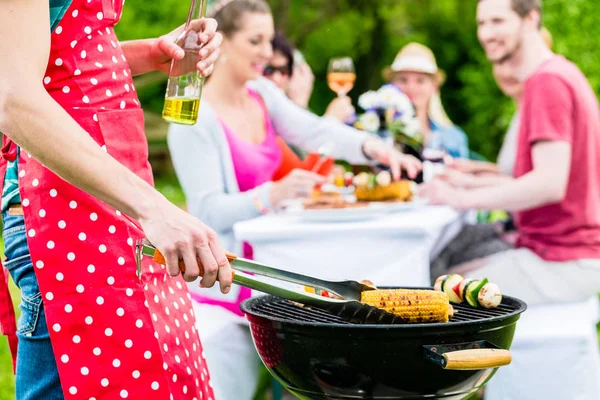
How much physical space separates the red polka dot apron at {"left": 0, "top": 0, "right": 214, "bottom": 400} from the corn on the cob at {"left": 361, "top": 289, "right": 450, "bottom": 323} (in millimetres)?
427

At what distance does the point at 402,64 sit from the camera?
6.77 meters

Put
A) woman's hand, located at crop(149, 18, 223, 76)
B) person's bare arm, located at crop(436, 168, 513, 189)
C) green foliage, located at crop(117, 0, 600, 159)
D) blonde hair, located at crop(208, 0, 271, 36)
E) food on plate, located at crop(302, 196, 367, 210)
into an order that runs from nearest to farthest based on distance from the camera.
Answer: woman's hand, located at crop(149, 18, 223, 76) → food on plate, located at crop(302, 196, 367, 210) → person's bare arm, located at crop(436, 168, 513, 189) → blonde hair, located at crop(208, 0, 271, 36) → green foliage, located at crop(117, 0, 600, 159)

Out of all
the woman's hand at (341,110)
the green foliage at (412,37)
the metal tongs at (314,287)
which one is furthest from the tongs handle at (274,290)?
the green foliage at (412,37)

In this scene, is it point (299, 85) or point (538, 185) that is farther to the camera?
point (299, 85)

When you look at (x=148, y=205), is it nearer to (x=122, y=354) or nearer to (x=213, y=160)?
(x=122, y=354)

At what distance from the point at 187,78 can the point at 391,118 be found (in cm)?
268

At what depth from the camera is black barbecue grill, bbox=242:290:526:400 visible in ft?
5.41

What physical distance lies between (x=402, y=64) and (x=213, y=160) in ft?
11.6

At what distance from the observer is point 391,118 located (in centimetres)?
449

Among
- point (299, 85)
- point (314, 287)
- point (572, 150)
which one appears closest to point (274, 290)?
point (314, 287)

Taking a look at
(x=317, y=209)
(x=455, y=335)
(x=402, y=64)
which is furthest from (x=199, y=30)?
(x=402, y=64)

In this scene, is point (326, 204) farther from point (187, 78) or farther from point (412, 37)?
point (412, 37)

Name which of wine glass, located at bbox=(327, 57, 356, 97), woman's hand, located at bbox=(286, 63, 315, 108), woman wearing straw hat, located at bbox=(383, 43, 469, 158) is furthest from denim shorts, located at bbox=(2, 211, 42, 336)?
woman wearing straw hat, located at bbox=(383, 43, 469, 158)

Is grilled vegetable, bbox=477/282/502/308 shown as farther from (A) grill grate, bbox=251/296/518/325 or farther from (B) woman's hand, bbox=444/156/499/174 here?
(B) woman's hand, bbox=444/156/499/174
